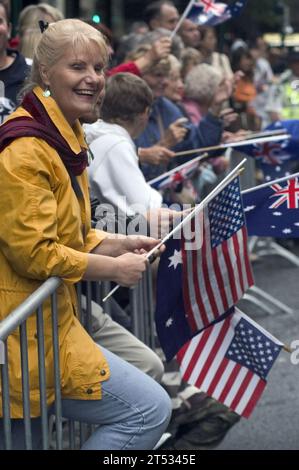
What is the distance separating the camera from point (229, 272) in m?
5.29

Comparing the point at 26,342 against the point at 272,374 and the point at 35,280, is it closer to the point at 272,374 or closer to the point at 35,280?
the point at 35,280

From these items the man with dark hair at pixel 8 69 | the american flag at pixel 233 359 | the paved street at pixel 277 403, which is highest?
the man with dark hair at pixel 8 69

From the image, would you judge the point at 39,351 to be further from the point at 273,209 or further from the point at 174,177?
the point at 174,177

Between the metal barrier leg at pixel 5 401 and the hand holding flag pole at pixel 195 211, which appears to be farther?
the hand holding flag pole at pixel 195 211

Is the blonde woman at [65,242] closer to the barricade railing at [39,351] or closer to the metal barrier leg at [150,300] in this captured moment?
the barricade railing at [39,351]

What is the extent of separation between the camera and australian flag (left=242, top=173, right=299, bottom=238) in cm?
568

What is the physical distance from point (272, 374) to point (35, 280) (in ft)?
14.0

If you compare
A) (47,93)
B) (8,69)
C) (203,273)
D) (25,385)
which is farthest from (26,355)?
(8,69)

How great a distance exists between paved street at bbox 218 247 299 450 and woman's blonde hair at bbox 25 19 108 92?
2847mm

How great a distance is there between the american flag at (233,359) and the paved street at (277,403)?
82cm

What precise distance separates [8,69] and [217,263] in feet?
5.38

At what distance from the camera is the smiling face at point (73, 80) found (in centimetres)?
432

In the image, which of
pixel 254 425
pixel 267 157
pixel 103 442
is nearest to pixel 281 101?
pixel 267 157

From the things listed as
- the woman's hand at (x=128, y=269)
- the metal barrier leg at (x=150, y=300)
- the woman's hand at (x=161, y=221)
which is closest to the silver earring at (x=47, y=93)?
the woman's hand at (x=128, y=269)
